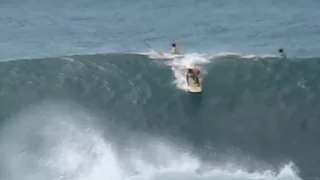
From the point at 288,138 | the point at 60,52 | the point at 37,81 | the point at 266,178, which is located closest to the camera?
the point at 266,178

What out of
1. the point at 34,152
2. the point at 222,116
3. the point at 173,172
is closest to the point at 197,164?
the point at 173,172

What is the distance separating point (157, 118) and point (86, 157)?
455 centimetres

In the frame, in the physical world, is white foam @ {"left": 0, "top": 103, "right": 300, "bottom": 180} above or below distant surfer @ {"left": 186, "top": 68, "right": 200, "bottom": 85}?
below

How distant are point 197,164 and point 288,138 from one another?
494 centimetres

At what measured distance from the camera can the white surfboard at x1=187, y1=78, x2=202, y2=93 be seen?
44000 millimetres

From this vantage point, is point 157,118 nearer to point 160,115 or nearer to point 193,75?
point 160,115

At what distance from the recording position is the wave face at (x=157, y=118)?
40.2 m

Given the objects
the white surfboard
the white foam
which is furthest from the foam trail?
the white surfboard

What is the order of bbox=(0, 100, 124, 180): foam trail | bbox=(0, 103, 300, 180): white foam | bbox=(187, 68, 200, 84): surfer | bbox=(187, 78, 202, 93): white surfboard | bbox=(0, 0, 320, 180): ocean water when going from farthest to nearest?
1. bbox=(187, 78, 202, 93): white surfboard
2. bbox=(187, 68, 200, 84): surfer
3. bbox=(0, 0, 320, 180): ocean water
4. bbox=(0, 100, 124, 180): foam trail
5. bbox=(0, 103, 300, 180): white foam

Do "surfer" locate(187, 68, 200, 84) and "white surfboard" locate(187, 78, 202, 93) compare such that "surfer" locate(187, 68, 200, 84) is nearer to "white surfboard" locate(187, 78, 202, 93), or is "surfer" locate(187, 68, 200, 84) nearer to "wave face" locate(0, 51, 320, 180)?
"white surfboard" locate(187, 78, 202, 93)

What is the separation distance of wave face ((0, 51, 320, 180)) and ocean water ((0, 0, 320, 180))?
5 cm

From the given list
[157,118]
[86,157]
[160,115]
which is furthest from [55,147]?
[160,115]

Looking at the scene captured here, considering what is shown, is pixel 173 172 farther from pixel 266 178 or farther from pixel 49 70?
pixel 49 70

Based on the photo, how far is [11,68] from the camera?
4756 cm
